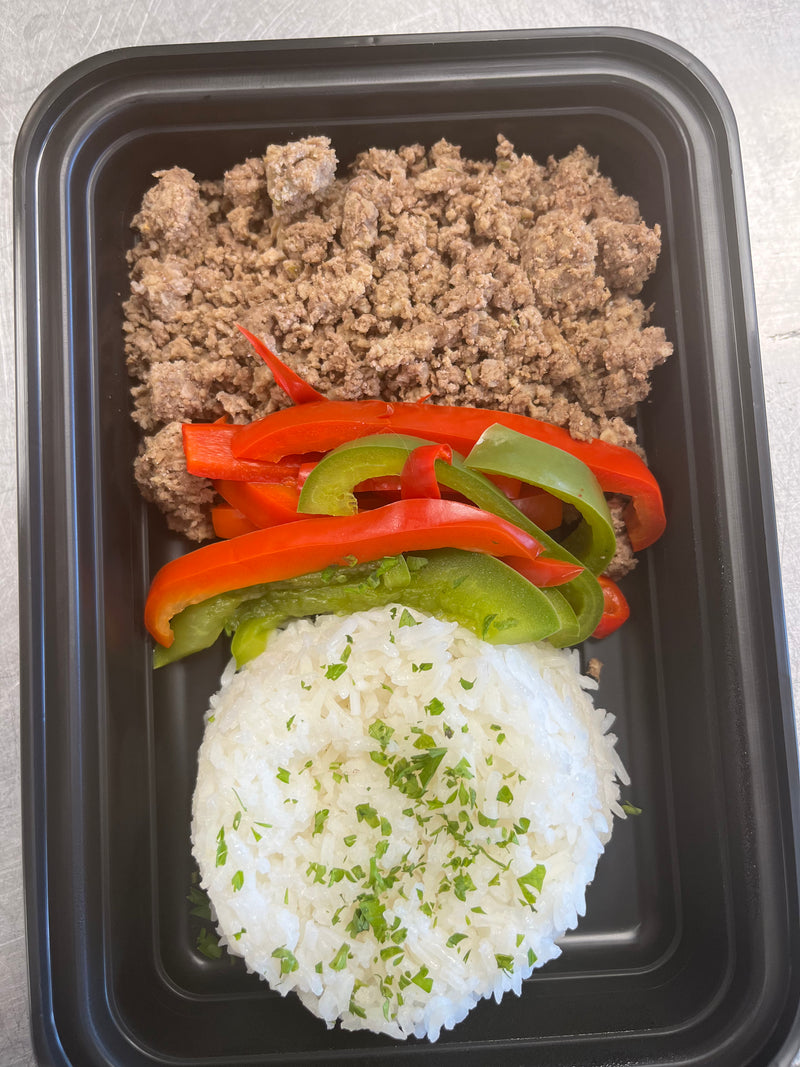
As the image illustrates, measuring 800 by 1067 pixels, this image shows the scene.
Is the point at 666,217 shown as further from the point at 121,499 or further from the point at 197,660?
the point at 197,660

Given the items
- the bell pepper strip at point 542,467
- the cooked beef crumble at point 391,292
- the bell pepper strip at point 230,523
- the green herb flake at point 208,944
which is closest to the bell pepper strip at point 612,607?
the cooked beef crumble at point 391,292

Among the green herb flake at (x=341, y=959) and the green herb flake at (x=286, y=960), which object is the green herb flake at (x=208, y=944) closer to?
the green herb flake at (x=286, y=960)

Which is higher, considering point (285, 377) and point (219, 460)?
point (285, 377)

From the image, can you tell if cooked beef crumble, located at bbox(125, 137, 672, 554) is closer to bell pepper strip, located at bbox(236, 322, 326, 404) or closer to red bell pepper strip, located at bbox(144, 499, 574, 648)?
bell pepper strip, located at bbox(236, 322, 326, 404)

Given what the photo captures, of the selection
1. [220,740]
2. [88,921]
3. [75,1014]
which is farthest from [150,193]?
[75,1014]

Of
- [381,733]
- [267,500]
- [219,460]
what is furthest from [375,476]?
[381,733]

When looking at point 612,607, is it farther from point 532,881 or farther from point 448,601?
point 532,881
